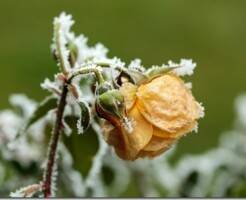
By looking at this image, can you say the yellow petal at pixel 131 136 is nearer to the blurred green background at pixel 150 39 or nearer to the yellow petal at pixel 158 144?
the yellow petal at pixel 158 144

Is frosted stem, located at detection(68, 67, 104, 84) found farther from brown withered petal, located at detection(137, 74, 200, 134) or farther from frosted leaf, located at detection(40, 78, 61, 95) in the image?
frosted leaf, located at detection(40, 78, 61, 95)

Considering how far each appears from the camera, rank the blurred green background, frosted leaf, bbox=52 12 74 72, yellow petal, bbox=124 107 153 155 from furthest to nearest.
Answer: the blurred green background < frosted leaf, bbox=52 12 74 72 < yellow petal, bbox=124 107 153 155

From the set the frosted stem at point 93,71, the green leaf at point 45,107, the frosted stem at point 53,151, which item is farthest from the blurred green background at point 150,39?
the frosted stem at point 93,71

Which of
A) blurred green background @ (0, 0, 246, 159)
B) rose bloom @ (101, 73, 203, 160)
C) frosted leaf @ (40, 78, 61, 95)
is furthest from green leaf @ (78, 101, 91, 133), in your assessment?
blurred green background @ (0, 0, 246, 159)

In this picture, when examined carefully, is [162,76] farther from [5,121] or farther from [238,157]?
[238,157]

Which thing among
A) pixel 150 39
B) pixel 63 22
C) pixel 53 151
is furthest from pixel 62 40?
pixel 150 39

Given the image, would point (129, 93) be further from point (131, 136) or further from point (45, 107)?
point (45, 107)

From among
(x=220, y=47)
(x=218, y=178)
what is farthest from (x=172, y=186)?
(x=220, y=47)

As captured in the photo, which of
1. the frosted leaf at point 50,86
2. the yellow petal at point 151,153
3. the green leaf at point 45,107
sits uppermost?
the green leaf at point 45,107
